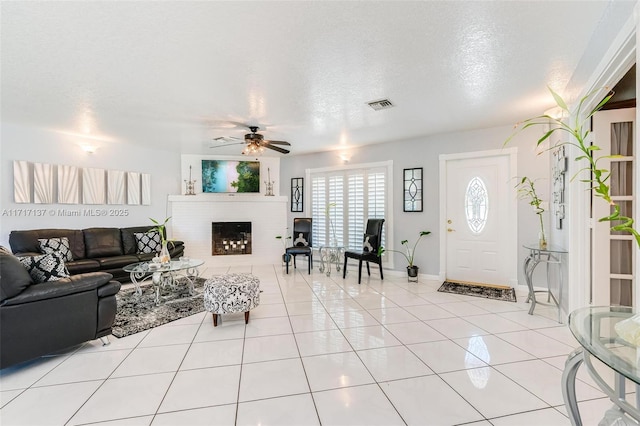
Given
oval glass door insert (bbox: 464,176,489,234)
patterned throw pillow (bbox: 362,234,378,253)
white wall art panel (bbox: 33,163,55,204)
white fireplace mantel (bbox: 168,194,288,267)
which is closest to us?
white wall art panel (bbox: 33,163,55,204)

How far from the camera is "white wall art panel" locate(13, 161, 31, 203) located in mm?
4270

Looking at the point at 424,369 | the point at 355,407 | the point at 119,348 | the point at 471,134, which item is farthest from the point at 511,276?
the point at 119,348

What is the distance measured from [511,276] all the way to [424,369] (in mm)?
3039

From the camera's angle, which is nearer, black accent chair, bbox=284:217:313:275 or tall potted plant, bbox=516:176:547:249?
tall potted plant, bbox=516:176:547:249

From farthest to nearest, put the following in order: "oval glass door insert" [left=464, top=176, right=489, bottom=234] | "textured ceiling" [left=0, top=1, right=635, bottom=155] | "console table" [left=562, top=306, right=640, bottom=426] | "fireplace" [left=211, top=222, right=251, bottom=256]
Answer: "fireplace" [left=211, top=222, right=251, bottom=256] < "oval glass door insert" [left=464, top=176, right=489, bottom=234] < "textured ceiling" [left=0, top=1, right=635, bottom=155] < "console table" [left=562, top=306, right=640, bottom=426]

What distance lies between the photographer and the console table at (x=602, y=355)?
0.97 metres

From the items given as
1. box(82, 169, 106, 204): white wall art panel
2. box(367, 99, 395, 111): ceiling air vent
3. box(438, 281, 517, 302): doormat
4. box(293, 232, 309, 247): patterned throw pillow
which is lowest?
box(438, 281, 517, 302): doormat

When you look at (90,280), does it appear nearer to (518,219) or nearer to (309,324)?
(309,324)

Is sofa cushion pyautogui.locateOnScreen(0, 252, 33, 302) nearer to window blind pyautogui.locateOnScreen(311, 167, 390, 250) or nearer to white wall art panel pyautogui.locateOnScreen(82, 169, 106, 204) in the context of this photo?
white wall art panel pyautogui.locateOnScreen(82, 169, 106, 204)

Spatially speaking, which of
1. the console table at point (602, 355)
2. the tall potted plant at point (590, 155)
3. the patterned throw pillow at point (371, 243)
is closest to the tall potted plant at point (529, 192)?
the tall potted plant at point (590, 155)

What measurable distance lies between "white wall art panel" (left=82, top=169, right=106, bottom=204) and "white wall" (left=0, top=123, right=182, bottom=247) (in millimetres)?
122

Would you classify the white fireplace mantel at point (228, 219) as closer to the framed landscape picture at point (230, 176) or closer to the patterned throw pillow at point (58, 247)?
the framed landscape picture at point (230, 176)

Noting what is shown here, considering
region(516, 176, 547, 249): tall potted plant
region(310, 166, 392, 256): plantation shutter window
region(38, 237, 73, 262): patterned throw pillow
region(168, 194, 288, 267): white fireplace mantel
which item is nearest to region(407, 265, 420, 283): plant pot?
region(310, 166, 392, 256): plantation shutter window

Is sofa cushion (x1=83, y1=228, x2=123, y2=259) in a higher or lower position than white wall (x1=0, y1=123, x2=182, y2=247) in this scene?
lower
